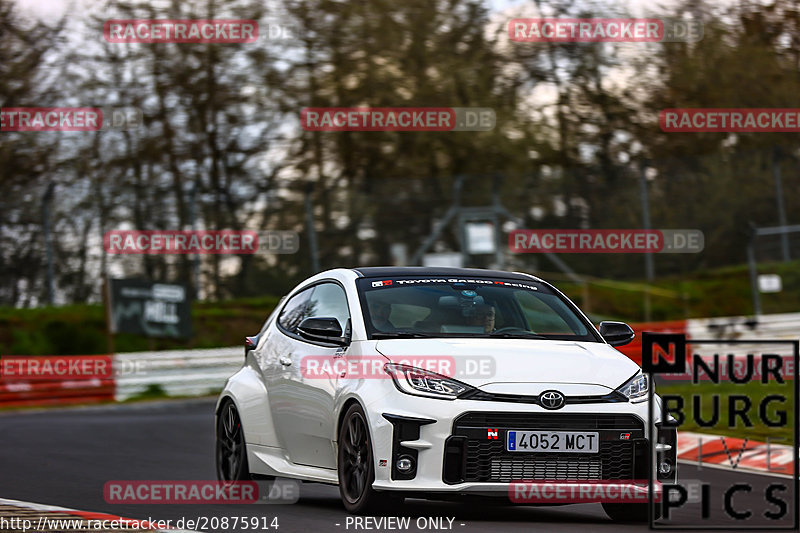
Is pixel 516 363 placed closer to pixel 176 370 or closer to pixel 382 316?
pixel 382 316

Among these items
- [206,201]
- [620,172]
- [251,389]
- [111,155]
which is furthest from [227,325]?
[251,389]

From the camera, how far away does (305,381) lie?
8508mm

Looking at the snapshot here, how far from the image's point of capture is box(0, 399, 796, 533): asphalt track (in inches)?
303

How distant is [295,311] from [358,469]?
72.4 inches

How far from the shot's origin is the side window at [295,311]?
9.13 metres

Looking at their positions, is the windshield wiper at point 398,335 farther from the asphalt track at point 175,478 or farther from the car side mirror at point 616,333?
the car side mirror at point 616,333

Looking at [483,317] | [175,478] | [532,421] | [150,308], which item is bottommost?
[175,478]

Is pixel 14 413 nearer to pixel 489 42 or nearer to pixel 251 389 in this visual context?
pixel 251 389

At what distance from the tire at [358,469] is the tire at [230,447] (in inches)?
62.1

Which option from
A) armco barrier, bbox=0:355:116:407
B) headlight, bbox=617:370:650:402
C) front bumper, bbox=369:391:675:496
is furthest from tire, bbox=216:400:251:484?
armco barrier, bbox=0:355:116:407

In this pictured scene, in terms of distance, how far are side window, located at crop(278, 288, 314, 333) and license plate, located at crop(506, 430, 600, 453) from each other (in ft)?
7.24

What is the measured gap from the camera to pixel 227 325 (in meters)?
27.7

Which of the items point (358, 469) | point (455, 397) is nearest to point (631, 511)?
point (455, 397)

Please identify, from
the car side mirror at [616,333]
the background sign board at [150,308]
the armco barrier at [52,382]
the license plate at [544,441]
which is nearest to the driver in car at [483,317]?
the car side mirror at [616,333]
